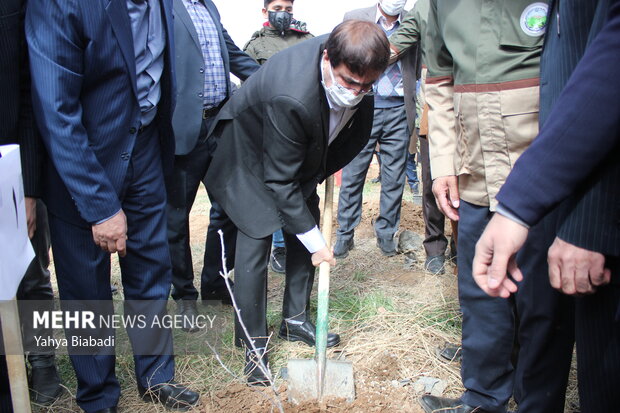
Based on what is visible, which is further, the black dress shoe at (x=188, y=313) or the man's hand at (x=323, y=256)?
the black dress shoe at (x=188, y=313)

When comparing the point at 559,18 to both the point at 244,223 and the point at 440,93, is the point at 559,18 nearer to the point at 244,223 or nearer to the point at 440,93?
the point at 440,93

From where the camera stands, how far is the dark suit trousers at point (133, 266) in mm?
2166

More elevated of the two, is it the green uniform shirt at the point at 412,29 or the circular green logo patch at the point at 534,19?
the green uniform shirt at the point at 412,29

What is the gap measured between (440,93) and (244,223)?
1131 millimetres

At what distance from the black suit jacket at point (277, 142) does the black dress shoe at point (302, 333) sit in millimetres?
726

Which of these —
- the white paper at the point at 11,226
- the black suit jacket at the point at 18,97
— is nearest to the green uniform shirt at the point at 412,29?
the black suit jacket at the point at 18,97

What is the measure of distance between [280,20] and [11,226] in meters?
3.47

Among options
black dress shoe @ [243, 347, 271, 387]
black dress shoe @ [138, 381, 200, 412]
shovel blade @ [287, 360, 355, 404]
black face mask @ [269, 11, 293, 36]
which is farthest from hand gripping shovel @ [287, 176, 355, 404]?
black face mask @ [269, 11, 293, 36]

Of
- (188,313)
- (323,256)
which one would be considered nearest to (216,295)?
(188,313)

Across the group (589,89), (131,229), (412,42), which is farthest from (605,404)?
(412,42)

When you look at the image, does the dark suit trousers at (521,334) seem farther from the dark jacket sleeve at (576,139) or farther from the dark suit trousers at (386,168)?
the dark suit trousers at (386,168)

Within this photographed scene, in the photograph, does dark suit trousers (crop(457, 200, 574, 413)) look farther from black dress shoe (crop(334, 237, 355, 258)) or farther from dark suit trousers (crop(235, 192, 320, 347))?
black dress shoe (crop(334, 237, 355, 258))

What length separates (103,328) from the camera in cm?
227

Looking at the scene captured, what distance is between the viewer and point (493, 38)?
6.15 feet
